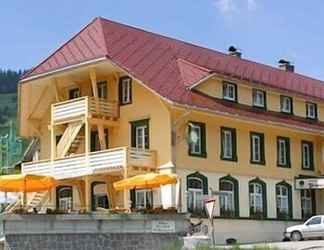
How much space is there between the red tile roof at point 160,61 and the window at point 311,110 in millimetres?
659

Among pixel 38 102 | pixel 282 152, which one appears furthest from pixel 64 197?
pixel 282 152

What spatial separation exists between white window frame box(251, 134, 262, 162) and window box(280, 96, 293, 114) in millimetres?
3251

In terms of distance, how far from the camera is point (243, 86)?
42.8 metres

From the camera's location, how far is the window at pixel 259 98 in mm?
43094

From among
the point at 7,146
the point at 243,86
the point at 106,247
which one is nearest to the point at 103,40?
the point at 243,86

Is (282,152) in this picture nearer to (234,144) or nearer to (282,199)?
(282,199)

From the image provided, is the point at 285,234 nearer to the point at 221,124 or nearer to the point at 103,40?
the point at 221,124

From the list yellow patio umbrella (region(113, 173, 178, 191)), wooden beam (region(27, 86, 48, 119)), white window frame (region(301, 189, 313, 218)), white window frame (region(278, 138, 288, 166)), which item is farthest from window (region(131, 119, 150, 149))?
white window frame (region(301, 189, 313, 218))

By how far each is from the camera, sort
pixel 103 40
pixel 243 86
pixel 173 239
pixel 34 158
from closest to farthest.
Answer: pixel 173 239 → pixel 103 40 → pixel 243 86 → pixel 34 158

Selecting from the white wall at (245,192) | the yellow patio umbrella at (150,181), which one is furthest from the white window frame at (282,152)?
the yellow patio umbrella at (150,181)

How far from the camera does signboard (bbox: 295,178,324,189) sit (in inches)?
1703

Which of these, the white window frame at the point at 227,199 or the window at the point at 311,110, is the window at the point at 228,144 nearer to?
the white window frame at the point at 227,199

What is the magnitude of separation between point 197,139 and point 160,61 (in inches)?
182

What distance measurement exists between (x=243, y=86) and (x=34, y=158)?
1347 centimetres
